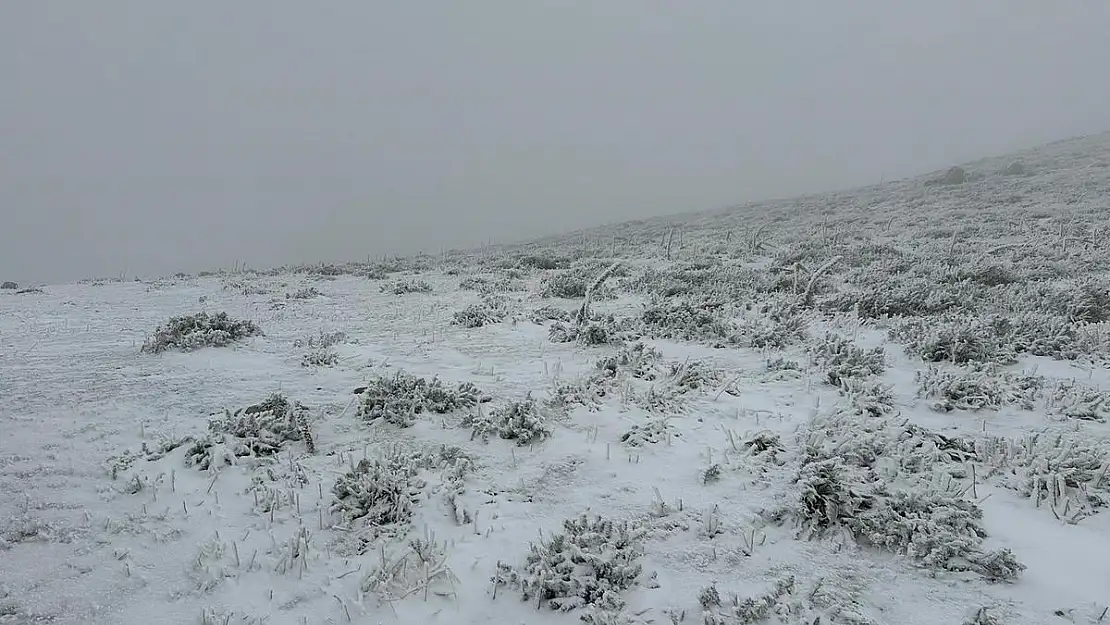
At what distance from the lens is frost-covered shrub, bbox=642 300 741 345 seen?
878 centimetres

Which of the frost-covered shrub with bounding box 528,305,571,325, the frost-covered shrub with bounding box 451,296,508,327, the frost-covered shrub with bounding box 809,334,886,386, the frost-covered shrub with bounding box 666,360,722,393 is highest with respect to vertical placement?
the frost-covered shrub with bounding box 451,296,508,327

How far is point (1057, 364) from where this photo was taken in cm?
683

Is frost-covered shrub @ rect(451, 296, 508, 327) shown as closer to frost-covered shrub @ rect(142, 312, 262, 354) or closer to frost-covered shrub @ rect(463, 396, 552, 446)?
frost-covered shrub @ rect(142, 312, 262, 354)

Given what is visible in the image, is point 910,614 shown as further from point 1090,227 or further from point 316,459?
point 1090,227

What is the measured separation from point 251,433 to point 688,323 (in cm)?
640

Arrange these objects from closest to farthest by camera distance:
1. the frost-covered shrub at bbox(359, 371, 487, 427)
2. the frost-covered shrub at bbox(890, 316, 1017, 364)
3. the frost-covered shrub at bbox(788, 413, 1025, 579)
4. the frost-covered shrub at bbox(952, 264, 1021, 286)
Answer: 1. the frost-covered shrub at bbox(788, 413, 1025, 579)
2. the frost-covered shrub at bbox(359, 371, 487, 427)
3. the frost-covered shrub at bbox(890, 316, 1017, 364)
4. the frost-covered shrub at bbox(952, 264, 1021, 286)

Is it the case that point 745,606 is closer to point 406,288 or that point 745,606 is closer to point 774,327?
point 774,327

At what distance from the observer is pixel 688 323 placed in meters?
9.21

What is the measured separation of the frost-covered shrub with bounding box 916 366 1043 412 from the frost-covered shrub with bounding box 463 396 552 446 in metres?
4.14

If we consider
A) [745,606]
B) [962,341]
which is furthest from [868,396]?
[745,606]

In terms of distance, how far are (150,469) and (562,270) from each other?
13715mm

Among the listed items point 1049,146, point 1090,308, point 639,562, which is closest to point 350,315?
point 639,562

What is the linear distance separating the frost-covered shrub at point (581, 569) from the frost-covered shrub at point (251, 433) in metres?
2.71

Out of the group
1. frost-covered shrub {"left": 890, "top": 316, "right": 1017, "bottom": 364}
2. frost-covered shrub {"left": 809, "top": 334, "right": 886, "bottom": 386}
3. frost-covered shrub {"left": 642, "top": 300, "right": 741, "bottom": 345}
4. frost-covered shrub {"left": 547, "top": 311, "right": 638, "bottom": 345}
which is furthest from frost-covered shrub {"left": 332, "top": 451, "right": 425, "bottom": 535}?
frost-covered shrub {"left": 890, "top": 316, "right": 1017, "bottom": 364}
